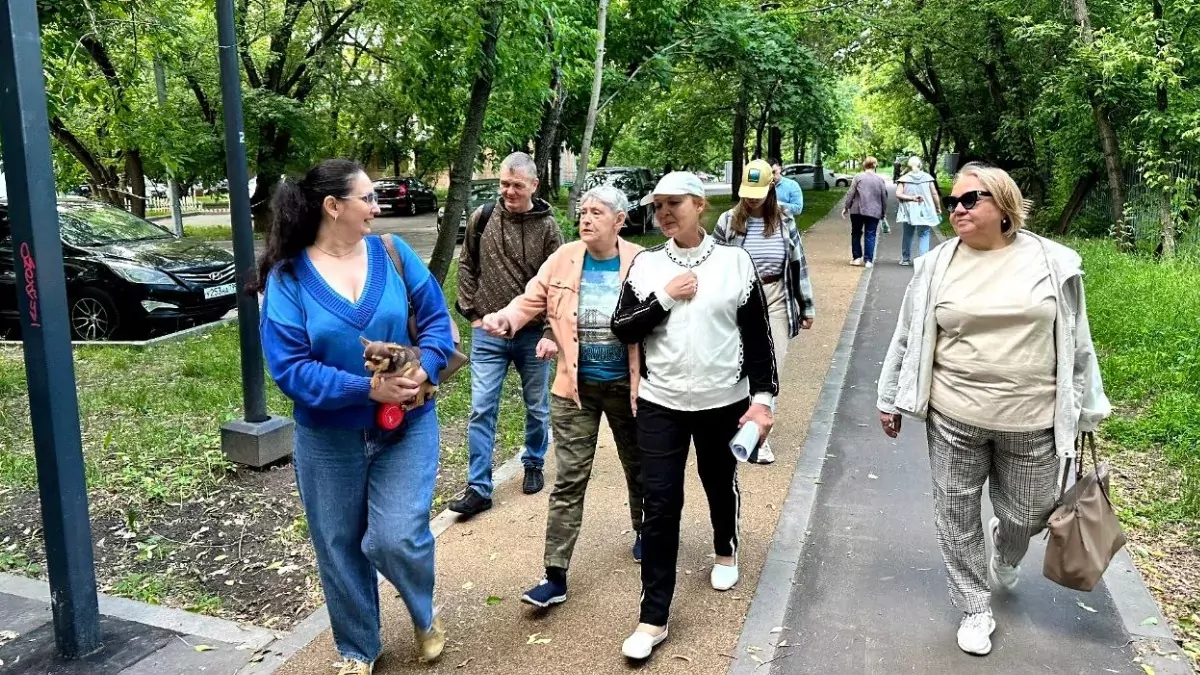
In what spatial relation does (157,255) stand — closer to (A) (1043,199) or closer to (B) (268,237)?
(B) (268,237)

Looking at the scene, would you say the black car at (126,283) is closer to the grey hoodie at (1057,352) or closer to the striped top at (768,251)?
the striped top at (768,251)

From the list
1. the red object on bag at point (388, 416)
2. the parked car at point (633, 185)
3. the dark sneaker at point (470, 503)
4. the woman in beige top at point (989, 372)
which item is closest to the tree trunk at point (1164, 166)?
the parked car at point (633, 185)

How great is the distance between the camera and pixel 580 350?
3.87 m

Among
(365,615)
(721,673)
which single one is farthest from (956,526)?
(365,615)

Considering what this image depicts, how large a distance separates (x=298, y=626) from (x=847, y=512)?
2.83 metres

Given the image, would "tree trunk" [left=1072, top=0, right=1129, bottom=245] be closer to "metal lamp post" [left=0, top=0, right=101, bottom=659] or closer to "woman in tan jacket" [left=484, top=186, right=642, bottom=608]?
"woman in tan jacket" [left=484, top=186, right=642, bottom=608]

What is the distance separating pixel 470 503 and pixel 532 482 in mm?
474

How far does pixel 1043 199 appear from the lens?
21.5 meters

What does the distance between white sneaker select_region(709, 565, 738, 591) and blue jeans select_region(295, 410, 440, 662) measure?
137cm

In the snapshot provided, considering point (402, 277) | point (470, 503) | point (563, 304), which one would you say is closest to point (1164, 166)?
point (470, 503)

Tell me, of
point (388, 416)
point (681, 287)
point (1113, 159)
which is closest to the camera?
point (388, 416)

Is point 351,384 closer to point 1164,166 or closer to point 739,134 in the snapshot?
point 1164,166

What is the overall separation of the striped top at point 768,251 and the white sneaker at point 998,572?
209 cm

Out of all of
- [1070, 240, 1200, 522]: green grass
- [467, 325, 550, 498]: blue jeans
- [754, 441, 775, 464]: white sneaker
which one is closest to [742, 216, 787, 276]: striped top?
[754, 441, 775, 464]: white sneaker
